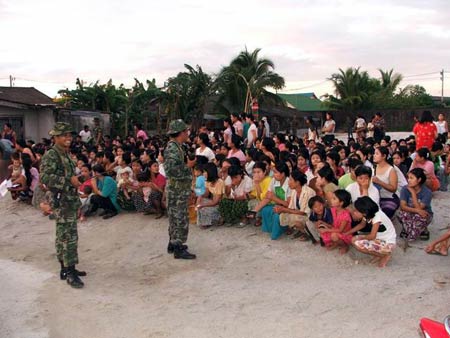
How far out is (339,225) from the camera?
18.8ft

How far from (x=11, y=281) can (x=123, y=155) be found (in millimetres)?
3632

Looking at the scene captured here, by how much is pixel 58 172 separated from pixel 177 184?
4.87 feet

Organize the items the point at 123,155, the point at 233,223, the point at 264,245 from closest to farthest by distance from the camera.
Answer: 1. the point at 264,245
2. the point at 233,223
3. the point at 123,155

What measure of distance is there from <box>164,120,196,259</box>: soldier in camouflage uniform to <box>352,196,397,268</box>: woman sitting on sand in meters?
2.13

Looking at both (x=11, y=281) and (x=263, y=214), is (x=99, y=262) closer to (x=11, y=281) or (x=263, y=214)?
(x=11, y=281)

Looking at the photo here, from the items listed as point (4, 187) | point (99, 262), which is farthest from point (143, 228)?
point (4, 187)

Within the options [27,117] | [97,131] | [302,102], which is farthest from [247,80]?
[302,102]

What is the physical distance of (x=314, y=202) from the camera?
19.7ft

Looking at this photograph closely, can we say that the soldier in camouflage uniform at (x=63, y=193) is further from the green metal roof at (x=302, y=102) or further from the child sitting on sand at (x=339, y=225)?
the green metal roof at (x=302, y=102)

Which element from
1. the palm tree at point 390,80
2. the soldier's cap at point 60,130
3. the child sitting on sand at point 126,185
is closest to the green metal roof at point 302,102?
the palm tree at point 390,80


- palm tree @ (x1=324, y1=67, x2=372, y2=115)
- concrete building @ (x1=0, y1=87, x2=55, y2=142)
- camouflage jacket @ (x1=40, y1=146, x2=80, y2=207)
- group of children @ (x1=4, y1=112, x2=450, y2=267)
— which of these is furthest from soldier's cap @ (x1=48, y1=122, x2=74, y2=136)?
palm tree @ (x1=324, y1=67, x2=372, y2=115)

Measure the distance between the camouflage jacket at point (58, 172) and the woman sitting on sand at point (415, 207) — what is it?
13.6 ft

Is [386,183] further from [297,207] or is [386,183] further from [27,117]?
[27,117]

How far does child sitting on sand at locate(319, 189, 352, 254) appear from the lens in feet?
18.6
